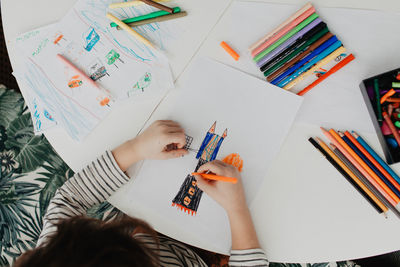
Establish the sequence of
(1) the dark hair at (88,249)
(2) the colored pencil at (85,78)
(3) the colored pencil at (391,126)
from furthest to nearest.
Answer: (2) the colored pencil at (85,78)
(3) the colored pencil at (391,126)
(1) the dark hair at (88,249)

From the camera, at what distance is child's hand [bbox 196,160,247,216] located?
61 cm

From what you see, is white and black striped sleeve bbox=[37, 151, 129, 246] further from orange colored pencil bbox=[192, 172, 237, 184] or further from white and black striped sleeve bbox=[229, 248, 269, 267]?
white and black striped sleeve bbox=[229, 248, 269, 267]

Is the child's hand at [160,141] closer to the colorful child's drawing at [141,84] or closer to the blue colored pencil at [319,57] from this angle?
the colorful child's drawing at [141,84]

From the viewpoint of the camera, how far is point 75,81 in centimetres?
70

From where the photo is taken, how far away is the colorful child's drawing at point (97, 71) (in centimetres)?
70

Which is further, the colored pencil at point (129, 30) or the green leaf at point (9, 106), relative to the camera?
the green leaf at point (9, 106)

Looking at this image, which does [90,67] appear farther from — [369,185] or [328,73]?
[369,185]

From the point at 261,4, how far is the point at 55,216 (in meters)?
0.70

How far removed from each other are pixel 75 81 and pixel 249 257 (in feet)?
1.87

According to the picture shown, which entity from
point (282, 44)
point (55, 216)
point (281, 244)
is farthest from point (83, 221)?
point (282, 44)

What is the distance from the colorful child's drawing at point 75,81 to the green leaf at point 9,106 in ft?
1.08

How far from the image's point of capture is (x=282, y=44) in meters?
0.67

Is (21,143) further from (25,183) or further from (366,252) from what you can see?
(366,252)

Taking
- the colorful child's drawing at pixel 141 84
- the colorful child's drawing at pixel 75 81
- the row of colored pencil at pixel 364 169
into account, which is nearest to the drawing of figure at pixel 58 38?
the colorful child's drawing at pixel 75 81
